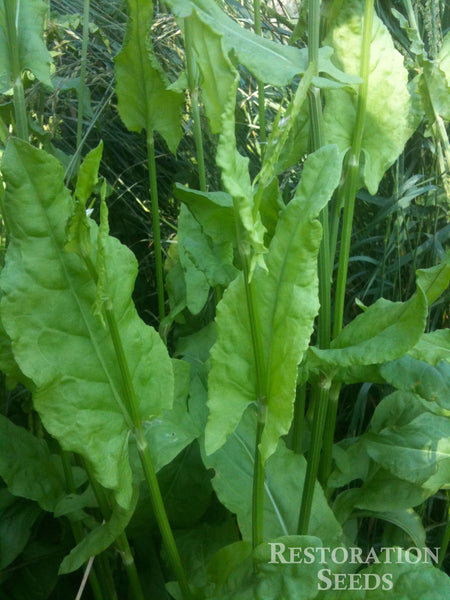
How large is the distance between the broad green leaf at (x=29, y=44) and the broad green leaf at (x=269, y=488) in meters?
0.44

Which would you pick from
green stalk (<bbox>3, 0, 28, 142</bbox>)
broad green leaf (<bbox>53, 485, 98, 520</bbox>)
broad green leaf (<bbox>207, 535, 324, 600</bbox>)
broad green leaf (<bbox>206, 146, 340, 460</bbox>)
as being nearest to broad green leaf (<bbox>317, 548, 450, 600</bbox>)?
broad green leaf (<bbox>207, 535, 324, 600</bbox>)

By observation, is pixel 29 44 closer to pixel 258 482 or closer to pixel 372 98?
pixel 372 98

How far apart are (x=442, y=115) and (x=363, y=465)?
1.40ft

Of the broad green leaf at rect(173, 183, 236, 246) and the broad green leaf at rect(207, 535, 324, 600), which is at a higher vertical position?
the broad green leaf at rect(173, 183, 236, 246)

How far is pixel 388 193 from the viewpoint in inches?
45.2

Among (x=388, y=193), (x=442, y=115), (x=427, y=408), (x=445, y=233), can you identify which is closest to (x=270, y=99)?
(x=388, y=193)

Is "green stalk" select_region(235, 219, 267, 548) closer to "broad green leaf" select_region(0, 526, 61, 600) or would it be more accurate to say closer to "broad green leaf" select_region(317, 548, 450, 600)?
"broad green leaf" select_region(317, 548, 450, 600)

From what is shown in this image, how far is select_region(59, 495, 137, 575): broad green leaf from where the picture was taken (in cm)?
60

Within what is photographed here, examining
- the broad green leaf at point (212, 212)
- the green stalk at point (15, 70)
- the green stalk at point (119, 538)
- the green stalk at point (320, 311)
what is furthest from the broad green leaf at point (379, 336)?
the green stalk at point (15, 70)

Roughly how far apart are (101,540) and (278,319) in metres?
0.28

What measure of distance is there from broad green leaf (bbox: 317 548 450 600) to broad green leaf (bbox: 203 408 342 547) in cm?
12

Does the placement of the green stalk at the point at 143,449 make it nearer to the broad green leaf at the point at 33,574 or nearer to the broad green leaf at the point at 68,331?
the broad green leaf at the point at 68,331

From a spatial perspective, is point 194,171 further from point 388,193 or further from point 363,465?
point 363,465

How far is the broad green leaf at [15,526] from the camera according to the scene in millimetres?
759
